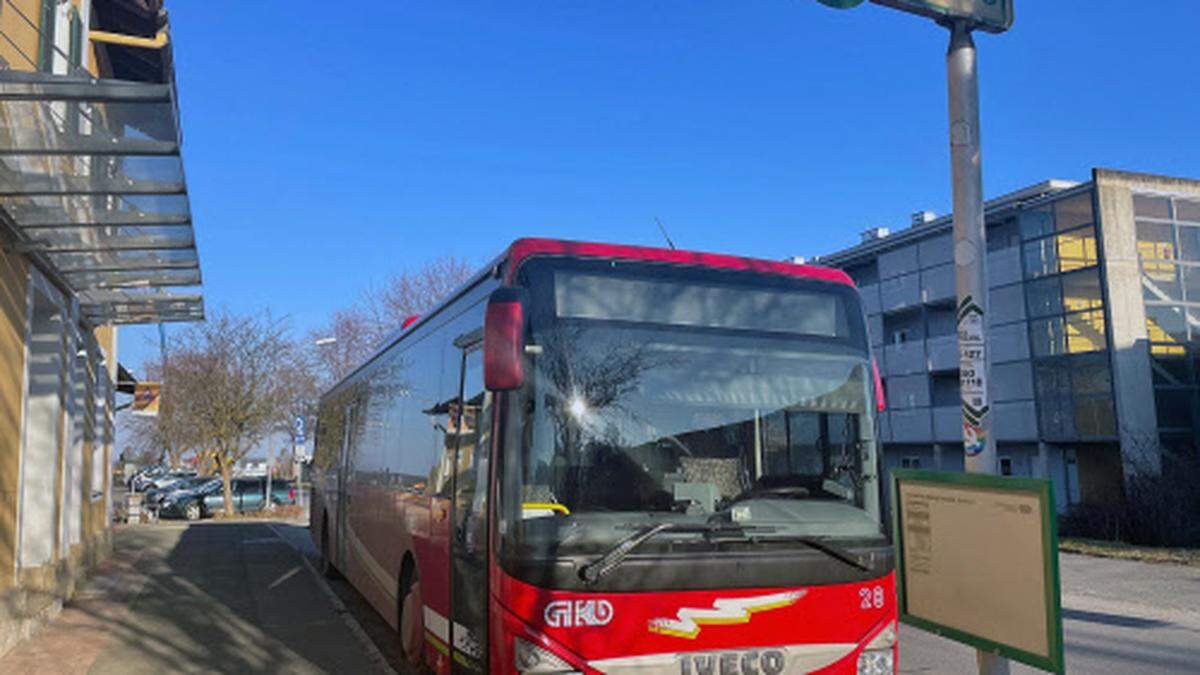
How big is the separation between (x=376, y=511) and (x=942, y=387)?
33130 mm

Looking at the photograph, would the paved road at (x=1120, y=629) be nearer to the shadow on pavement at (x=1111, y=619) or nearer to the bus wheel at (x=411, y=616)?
the shadow on pavement at (x=1111, y=619)

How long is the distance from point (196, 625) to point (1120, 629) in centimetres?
1006

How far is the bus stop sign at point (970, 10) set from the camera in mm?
5438

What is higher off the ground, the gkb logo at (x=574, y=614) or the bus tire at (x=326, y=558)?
the gkb logo at (x=574, y=614)

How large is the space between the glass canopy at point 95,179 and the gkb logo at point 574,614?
13.5ft

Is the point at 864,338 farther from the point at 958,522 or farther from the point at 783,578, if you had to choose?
the point at 783,578

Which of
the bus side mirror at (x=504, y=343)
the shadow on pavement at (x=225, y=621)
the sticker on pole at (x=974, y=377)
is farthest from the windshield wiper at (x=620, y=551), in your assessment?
the shadow on pavement at (x=225, y=621)

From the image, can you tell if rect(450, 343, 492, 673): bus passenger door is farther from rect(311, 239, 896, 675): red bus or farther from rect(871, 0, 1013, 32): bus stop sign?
rect(871, 0, 1013, 32): bus stop sign

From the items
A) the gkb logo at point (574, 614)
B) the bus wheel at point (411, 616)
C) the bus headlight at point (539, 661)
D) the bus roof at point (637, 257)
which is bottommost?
the bus wheel at point (411, 616)

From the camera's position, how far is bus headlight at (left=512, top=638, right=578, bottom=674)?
14.3ft

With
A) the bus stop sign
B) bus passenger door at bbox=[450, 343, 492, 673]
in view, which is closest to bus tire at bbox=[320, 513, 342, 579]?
bus passenger door at bbox=[450, 343, 492, 673]

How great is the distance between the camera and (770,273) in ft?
18.2

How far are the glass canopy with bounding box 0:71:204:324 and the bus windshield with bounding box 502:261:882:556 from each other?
3.24 m

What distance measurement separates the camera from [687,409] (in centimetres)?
495
